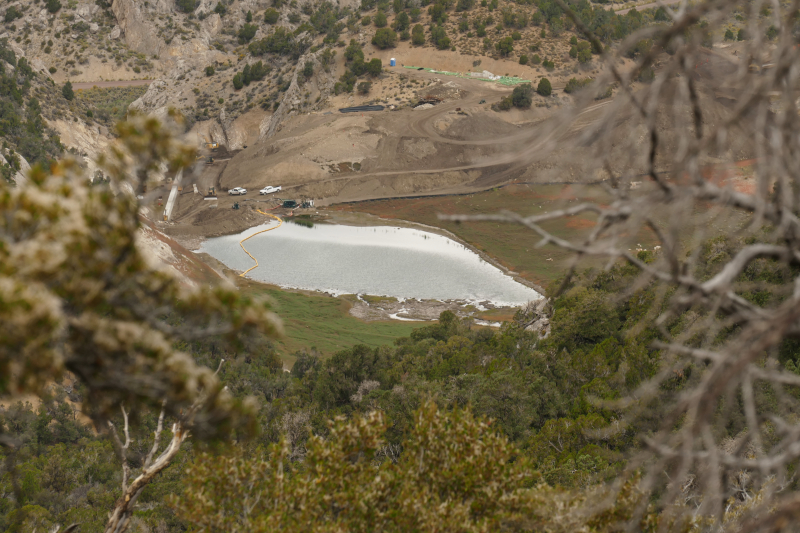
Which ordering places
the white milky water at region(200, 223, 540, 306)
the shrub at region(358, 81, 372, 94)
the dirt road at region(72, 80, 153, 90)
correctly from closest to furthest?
the white milky water at region(200, 223, 540, 306) → the shrub at region(358, 81, 372, 94) → the dirt road at region(72, 80, 153, 90)

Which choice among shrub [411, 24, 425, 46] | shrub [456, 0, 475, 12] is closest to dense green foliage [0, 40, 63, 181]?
shrub [411, 24, 425, 46]

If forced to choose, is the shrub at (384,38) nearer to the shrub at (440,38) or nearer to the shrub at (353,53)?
the shrub at (353,53)

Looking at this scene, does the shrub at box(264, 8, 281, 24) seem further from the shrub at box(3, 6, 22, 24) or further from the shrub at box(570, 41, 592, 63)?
the shrub at box(570, 41, 592, 63)

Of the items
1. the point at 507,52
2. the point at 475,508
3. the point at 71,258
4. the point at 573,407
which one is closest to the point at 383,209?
the point at 507,52

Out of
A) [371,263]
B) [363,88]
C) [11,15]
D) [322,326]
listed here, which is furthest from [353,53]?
[11,15]

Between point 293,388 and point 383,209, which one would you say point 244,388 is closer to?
point 293,388

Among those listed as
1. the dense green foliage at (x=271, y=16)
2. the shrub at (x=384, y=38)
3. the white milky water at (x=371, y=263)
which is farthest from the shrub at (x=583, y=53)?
the dense green foliage at (x=271, y=16)

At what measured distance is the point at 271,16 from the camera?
167 metres

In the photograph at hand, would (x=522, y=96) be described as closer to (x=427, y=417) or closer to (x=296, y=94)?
(x=296, y=94)

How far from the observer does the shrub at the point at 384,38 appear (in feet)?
418

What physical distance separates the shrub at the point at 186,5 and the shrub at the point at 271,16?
25.3 m

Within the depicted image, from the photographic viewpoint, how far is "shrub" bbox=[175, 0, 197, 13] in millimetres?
175750

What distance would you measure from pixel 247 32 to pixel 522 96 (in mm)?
87928

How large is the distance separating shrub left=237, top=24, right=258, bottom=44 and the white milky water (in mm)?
96694
